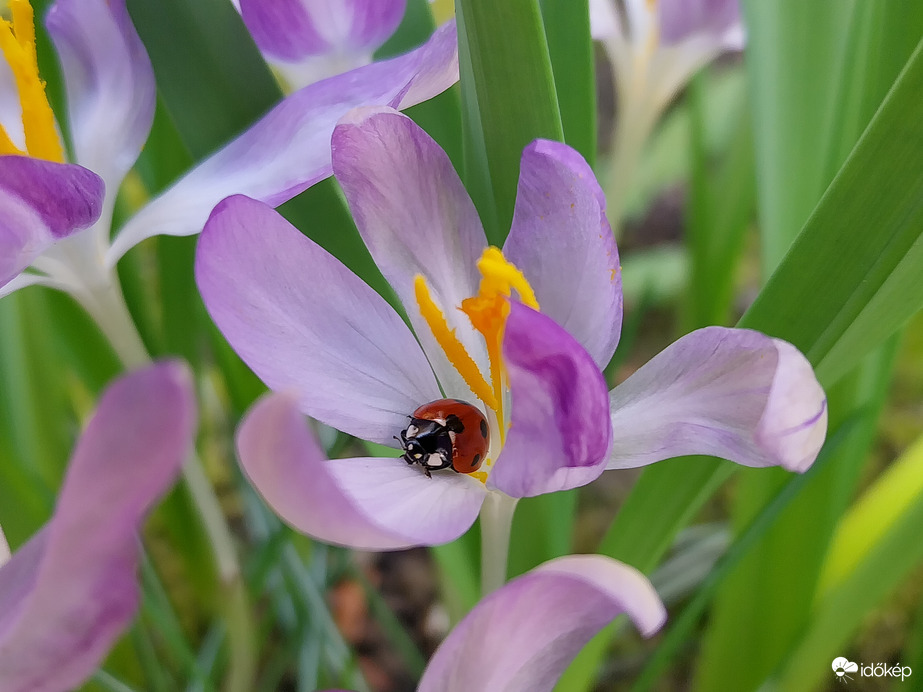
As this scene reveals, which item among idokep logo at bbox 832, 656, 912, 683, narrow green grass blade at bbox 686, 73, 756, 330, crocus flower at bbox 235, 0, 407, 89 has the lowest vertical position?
idokep logo at bbox 832, 656, 912, 683

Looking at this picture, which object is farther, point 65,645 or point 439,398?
point 439,398

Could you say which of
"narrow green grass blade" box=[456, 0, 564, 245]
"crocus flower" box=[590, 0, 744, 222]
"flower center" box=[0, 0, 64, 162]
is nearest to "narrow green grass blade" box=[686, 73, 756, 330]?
"crocus flower" box=[590, 0, 744, 222]

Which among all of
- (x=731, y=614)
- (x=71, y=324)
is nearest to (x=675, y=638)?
(x=731, y=614)

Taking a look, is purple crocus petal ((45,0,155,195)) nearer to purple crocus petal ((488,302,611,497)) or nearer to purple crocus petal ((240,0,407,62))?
purple crocus petal ((240,0,407,62))

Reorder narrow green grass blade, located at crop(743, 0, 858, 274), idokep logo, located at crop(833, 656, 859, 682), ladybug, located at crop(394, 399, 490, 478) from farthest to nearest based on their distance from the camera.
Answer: idokep logo, located at crop(833, 656, 859, 682), narrow green grass blade, located at crop(743, 0, 858, 274), ladybug, located at crop(394, 399, 490, 478)

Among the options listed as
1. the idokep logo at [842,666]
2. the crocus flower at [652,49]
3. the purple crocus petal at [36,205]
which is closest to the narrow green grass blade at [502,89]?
the purple crocus petal at [36,205]

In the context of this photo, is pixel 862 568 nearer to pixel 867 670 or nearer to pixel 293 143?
pixel 867 670

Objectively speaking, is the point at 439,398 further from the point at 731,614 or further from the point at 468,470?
the point at 731,614
